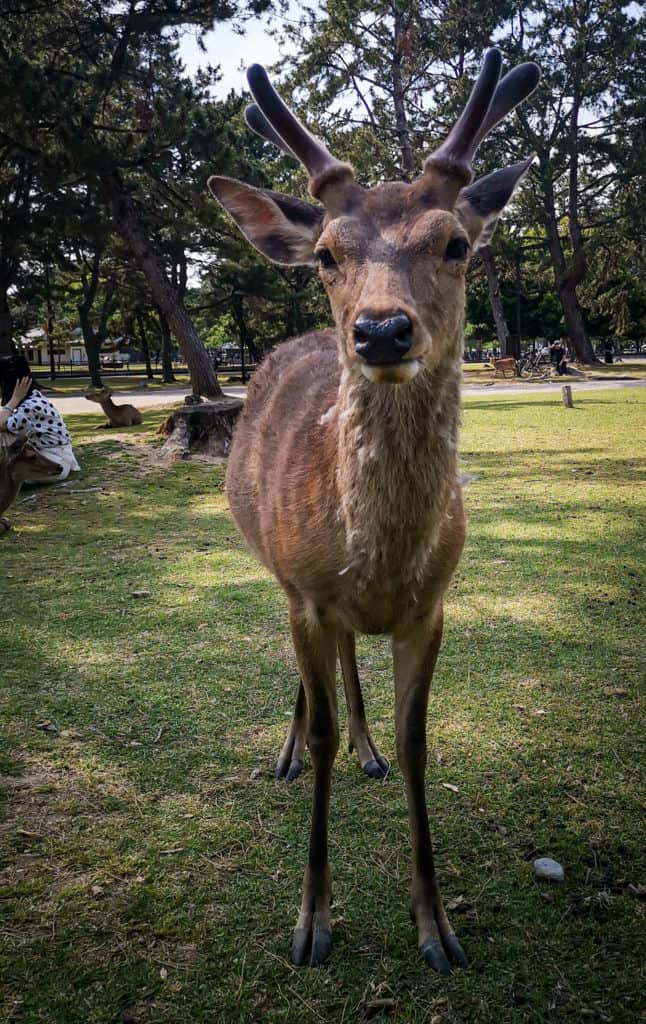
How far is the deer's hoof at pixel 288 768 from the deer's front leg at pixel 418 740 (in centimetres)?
84

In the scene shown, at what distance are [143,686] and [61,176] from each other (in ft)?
41.5

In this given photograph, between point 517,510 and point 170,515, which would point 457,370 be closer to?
point 517,510

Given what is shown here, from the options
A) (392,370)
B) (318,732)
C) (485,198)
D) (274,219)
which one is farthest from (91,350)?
(392,370)

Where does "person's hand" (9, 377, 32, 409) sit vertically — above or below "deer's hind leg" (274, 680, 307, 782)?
above

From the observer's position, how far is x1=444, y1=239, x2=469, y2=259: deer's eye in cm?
228

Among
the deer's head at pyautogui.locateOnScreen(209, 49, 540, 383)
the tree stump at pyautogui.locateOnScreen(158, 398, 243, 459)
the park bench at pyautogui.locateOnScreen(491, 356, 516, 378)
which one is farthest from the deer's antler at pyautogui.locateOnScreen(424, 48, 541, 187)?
the park bench at pyautogui.locateOnScreen(491, 356, 516, 378)

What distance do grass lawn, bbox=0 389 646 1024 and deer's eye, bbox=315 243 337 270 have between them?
2.01 metres

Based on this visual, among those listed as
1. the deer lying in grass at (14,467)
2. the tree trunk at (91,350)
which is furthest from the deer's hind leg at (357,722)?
the tree trunk at (91,350)

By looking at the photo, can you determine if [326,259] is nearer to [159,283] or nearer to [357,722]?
[357,722]

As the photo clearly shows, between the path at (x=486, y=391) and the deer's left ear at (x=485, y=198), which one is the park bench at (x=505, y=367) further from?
the deer's left ear at (x=485, y=198)

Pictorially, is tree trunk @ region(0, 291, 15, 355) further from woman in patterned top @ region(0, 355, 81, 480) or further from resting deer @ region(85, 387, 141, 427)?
woman in patterned top @ region(0, 355, 81, 480)

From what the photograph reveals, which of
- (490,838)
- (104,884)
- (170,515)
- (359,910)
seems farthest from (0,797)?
(170,515)

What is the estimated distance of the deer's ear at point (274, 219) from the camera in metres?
2.70

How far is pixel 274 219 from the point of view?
2.76m
